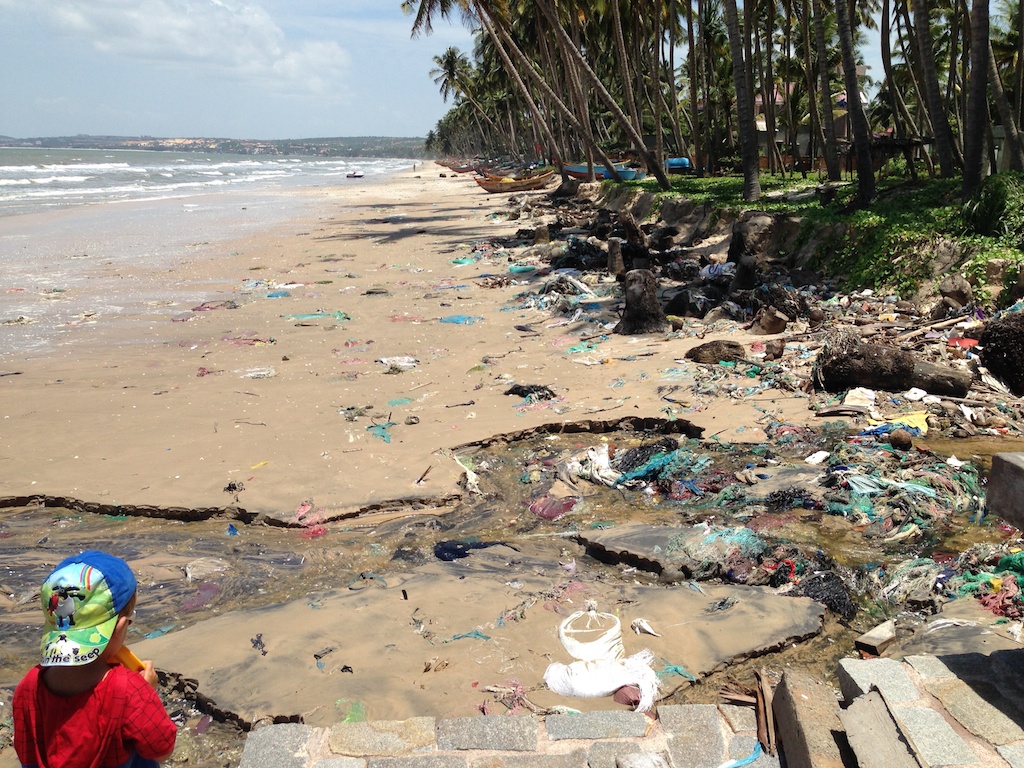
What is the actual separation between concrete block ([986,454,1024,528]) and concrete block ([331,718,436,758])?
2.14 m

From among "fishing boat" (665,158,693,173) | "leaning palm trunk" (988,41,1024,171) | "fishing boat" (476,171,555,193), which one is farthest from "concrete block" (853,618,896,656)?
"fishing boat" (476,171,555,193)

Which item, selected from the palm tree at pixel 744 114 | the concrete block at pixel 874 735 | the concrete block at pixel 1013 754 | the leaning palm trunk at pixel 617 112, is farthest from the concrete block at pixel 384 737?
the leaning palm trunk at pixel 617 112

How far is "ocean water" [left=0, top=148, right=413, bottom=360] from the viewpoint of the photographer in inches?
518

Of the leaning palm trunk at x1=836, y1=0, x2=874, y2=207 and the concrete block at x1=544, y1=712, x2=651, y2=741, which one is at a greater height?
the leaning palm trunk at x1=836, y1=0, x2=874, y2=207

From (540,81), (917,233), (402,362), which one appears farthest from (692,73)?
(402,362)

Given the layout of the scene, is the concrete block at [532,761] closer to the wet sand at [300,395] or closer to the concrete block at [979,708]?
the concrete block at [979,708]

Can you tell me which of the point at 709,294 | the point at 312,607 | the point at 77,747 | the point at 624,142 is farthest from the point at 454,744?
the point at 624,142

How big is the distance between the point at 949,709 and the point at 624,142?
50852 millimetres

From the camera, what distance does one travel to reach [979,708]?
111 inches

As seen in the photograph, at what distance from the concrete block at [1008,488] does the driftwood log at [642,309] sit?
8273 millimetres

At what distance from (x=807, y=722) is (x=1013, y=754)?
24.8 inches

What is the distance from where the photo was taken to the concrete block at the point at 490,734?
122 inches

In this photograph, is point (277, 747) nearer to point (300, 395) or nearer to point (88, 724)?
point (88, 724)

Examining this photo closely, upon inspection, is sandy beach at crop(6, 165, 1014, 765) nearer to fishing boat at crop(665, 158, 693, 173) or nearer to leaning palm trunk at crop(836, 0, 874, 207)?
leaning palm trunk at crop(836, 0, 874, 207)
